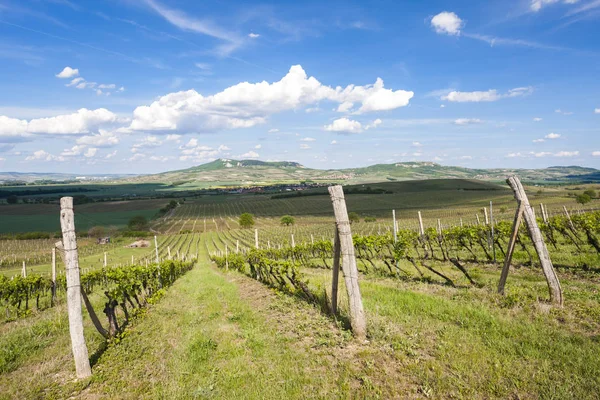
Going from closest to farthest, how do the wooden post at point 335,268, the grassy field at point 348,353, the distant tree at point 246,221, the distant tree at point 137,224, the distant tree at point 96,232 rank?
the grassy field at point 348,353, the wooden post at point 335,268, the distant tree at point 96,232, the distant tree at point 246,221, the distant tree at point 137,224

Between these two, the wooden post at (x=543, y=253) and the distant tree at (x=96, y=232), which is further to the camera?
the distant tree at (x=96, y=232)

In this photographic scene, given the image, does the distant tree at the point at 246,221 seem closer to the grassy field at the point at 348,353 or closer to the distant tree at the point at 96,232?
the distant tree at the point at 96,232

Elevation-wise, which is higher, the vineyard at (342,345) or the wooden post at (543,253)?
the wooden post at (543,253)

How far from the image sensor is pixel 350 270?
22.4ft

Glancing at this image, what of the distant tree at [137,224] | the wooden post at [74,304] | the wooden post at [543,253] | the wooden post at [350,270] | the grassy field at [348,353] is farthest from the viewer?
the distant tree at [137,224]


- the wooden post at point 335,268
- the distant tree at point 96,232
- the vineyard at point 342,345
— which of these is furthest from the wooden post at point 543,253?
the distant tree at point 96,232

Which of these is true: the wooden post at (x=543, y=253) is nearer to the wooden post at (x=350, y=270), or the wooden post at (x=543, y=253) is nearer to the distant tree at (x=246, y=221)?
the wooden post at (x=350, y=270)

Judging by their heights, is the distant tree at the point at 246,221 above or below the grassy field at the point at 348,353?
below

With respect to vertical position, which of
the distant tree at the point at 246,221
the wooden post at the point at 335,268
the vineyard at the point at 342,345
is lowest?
the distant tree at the point at 246,221

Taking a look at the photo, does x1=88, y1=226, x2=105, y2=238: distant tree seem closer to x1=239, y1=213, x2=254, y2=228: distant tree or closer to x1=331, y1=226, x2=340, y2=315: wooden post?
x1=239, y1=213, x2=254, y2=228: distant tree

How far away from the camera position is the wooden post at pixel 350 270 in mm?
6590

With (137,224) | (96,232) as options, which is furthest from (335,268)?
(137,224)

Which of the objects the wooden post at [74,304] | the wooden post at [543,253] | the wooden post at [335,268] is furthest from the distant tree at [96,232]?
the wooden post at [543,253]

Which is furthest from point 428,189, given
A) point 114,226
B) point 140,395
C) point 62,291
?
point 140,395
